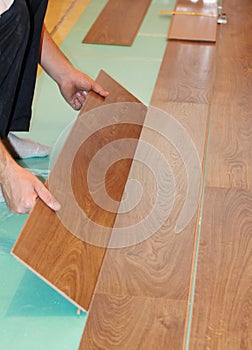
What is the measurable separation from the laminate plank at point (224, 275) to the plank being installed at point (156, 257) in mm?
41

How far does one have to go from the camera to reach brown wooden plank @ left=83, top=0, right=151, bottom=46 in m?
4.04

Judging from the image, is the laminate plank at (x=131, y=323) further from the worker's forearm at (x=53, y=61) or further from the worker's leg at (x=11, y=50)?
the worker's forearm at (x=53, y=61)

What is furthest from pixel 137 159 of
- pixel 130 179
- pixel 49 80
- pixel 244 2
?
pixel 244 2

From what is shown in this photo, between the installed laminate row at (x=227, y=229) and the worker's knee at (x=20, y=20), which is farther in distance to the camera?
the worker's knee at (x=20, y=20)

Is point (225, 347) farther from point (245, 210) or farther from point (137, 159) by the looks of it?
point (137, 159)

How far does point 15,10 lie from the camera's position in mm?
2242

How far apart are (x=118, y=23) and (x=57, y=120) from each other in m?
1.41

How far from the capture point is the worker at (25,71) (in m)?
2.25

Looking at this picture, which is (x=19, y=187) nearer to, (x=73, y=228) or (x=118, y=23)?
(x=73, y=228)

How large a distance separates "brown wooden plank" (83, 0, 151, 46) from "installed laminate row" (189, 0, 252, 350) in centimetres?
88

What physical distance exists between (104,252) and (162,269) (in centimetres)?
19

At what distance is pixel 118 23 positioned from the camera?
4273 mm

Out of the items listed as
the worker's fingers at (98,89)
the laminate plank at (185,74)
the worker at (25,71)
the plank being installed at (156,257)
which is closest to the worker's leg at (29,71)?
the worker at (25,71)

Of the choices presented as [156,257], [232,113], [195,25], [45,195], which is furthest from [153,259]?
[195,25]
